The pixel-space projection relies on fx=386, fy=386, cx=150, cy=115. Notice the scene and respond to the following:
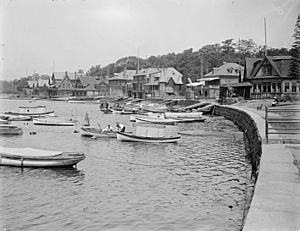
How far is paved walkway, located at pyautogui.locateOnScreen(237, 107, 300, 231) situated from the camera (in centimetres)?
461

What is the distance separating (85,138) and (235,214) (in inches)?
636

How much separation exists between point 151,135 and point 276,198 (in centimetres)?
1624

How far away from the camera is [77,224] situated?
824 centimetres

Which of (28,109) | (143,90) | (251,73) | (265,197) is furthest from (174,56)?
(265,197)

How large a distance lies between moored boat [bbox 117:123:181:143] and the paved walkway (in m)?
12.2

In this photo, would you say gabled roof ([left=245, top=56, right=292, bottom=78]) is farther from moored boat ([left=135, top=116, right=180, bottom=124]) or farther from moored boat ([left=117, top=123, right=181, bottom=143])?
moored boat ([left=117, top=123, right=181, bottom=143])

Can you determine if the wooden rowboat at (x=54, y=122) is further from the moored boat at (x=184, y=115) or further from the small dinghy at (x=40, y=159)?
the small dinghy at (x=40, y=159)

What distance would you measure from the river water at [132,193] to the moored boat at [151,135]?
2926 millimetres

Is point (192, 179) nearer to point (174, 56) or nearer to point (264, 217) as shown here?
point (264, 217)

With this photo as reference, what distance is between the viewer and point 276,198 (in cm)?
563

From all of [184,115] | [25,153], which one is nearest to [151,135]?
[25,153]

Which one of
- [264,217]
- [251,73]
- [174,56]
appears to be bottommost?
[264,217]

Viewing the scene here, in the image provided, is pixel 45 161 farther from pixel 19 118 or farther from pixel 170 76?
pixel 170 76

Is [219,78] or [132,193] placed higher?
[219,78]
